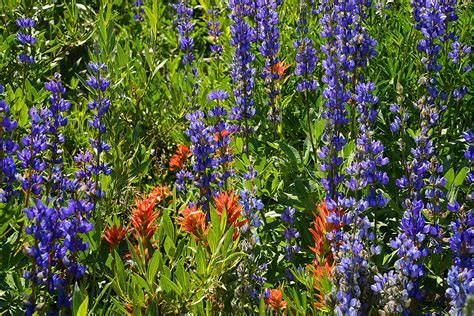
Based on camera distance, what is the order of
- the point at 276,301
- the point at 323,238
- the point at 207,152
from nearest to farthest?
1. the point at 276,301
2. the point at 323,238
3. the point at 207,152

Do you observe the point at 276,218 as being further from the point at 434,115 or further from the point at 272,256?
the point at 434,115

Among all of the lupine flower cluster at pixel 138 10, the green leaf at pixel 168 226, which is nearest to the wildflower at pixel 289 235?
the green leaf at pixel 168 226

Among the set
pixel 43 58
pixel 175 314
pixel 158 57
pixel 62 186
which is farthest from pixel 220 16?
pixel 175 314

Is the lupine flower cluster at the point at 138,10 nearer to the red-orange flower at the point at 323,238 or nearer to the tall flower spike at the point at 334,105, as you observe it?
the tall flower spike at the point at 334,105

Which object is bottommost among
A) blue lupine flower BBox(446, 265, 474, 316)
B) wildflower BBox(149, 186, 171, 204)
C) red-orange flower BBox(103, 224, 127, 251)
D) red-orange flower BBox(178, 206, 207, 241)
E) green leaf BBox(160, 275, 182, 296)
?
wildflower BBox(149, 186, 171, 204)

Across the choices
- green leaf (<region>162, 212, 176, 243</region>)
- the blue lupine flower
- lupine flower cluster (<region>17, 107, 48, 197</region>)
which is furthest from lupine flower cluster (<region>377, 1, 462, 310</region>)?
lupine flower cluster (<region>17, 107, 48, 197</region>)

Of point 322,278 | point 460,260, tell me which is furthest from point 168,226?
point 460,260

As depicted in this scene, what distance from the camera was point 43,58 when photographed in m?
4.07

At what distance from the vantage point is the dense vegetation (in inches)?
96.7

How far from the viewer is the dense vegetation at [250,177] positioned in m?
2.46

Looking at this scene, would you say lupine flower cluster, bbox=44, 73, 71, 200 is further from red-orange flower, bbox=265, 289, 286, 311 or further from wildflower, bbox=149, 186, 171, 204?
red-orange flower, bbox=265, 289, 286, 311

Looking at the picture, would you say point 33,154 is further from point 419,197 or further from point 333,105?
point 419,197

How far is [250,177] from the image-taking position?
2.75 meters

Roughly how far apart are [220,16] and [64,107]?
99.8 inches
